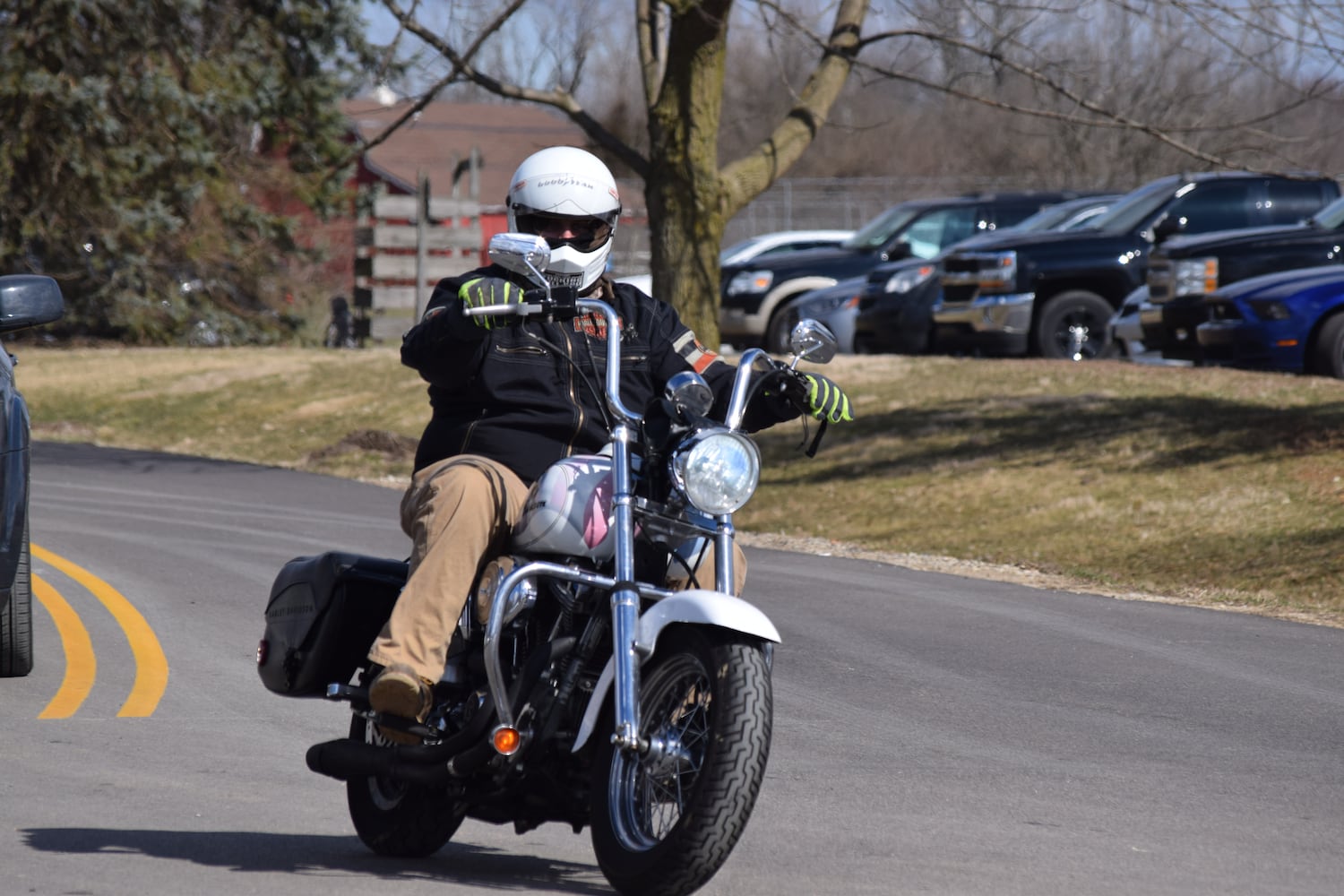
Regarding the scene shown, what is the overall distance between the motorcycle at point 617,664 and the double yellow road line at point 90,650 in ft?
9.17

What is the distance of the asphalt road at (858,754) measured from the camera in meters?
5.04

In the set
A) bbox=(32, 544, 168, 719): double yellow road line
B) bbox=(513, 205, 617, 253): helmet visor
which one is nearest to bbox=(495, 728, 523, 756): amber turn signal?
bbox=(513, 205, 617, 253): helmet visor

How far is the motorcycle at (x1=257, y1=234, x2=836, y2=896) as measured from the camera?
14.0 ft

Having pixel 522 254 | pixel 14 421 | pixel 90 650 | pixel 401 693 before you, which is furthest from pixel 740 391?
pixel 90 650

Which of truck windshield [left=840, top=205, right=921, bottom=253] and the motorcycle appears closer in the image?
the motorcycle

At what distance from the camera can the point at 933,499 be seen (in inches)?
584

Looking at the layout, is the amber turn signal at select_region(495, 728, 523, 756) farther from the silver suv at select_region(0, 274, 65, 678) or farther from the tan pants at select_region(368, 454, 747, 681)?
the silver suv at select_region(0, 274, 65, 678)

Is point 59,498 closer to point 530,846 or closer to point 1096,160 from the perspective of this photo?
point 530,846

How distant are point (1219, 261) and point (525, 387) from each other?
14.0 m

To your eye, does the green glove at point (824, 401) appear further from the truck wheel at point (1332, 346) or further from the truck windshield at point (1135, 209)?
the truck windshield at point (1135, 209)

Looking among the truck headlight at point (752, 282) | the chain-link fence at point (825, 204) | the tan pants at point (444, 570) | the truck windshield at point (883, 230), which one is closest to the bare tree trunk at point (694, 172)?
the truck headlight at point (752, 282)

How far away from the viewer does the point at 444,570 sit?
477 cm

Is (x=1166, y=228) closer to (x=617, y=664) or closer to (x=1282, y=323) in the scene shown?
(x=1282, y=323)

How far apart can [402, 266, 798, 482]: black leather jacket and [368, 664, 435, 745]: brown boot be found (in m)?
0.57
